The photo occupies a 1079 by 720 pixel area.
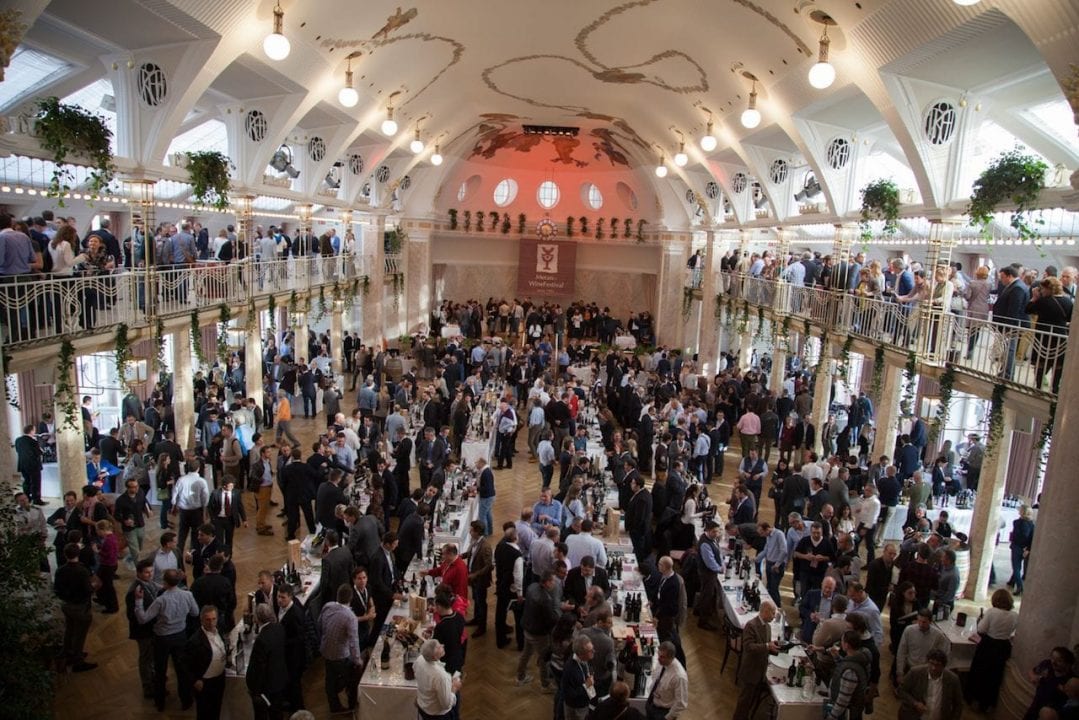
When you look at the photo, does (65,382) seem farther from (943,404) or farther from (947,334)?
(947,334)

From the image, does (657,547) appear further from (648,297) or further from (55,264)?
(648,297)

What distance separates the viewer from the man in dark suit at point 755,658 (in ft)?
21.0

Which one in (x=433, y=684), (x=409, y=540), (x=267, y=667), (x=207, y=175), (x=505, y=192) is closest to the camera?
(x=433, y=684)

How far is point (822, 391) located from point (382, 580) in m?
10.6

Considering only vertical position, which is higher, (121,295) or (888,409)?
(121,295)


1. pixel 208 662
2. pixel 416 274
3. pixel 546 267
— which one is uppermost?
pixel 546 267

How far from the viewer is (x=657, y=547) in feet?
32.0

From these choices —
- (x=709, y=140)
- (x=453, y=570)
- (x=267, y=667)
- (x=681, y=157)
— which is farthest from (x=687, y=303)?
(x=267, y=667)

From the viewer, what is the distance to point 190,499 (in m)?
8.95

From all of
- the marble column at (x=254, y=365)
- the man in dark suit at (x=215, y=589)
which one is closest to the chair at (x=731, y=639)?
the man in dark suit at (x=215, y=589)

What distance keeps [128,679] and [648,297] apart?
25.1 metres

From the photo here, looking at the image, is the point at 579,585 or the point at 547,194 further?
the point at 547,194

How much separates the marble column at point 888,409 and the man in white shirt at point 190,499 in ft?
34.9

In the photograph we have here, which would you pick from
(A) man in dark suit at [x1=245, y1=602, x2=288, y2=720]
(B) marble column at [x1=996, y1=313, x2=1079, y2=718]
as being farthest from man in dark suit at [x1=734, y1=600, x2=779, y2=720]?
(A) man in dark suit at [x1=245, y1=602, x2=288, y2=720]
